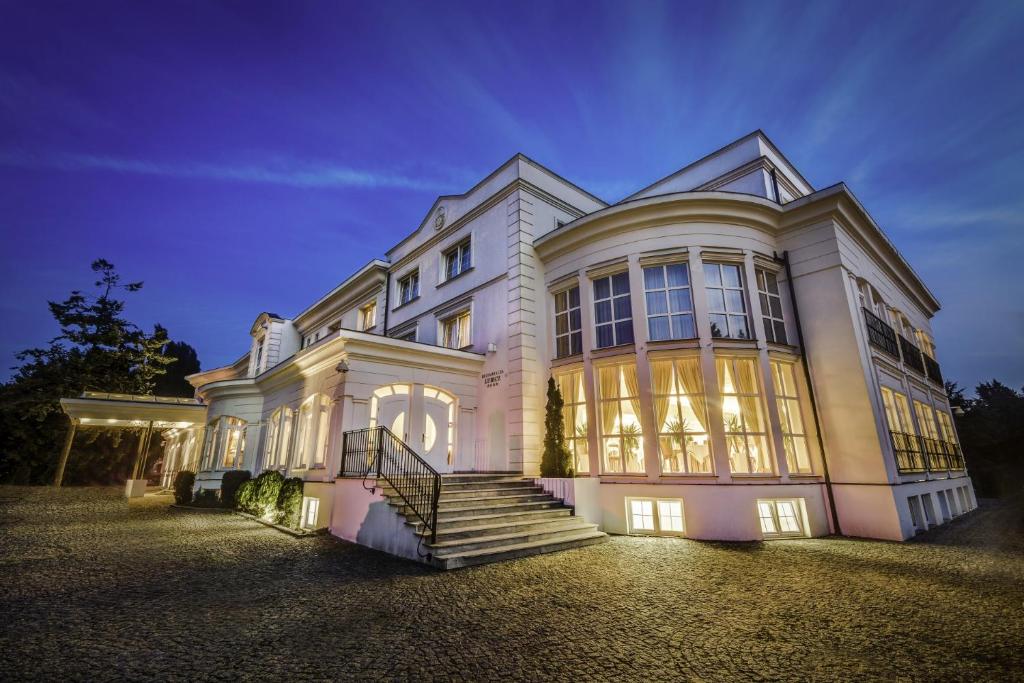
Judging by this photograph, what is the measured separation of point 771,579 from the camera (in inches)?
222

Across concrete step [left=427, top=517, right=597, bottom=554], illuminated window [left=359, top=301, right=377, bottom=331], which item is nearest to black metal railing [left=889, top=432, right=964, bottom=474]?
concrete step [left=427, top=517, right=597, bottom=554]

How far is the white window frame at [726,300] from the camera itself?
392 inches

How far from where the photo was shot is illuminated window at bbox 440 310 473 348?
46.3 ft

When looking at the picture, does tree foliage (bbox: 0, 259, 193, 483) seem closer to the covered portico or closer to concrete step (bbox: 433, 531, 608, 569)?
the covered portico

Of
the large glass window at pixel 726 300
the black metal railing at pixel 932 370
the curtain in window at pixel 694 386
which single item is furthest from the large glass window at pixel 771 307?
the black metal railing at pixel 932 370

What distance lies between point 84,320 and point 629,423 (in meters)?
34.5

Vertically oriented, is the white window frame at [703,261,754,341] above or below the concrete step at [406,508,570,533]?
above

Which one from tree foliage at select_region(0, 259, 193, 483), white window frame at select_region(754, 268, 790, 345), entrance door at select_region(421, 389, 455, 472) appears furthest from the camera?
tree foliage at select_region(0, 259, 193, 483)

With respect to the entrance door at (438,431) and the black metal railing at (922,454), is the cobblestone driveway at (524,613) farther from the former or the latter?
the entrance door at (438,431)

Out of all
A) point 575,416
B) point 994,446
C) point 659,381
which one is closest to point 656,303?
point 659,381

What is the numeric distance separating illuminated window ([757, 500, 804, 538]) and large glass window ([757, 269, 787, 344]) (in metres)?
3.67

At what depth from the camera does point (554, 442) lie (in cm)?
1038

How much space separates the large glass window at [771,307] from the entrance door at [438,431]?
8503mm

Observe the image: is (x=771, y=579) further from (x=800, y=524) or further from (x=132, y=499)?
(x=132, y=499)
